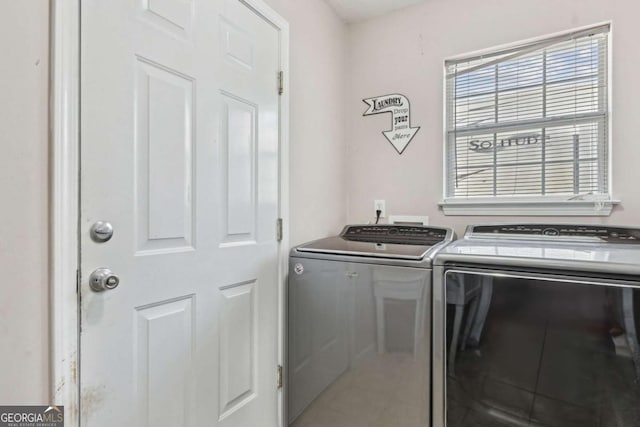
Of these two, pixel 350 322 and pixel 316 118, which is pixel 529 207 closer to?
pixel 350 322

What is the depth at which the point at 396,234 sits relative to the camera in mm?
1967

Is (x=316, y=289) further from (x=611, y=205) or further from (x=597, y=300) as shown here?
(x=611, y=205)

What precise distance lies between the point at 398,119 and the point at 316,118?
0.59 m

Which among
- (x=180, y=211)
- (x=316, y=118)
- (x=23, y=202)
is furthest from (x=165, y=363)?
(x=316, y=118)

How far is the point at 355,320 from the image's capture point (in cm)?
147

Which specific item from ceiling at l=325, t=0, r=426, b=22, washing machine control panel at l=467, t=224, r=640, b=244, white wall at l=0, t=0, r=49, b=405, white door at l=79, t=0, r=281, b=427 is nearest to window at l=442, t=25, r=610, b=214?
washing machine control panel at l=467, t=224, r=640, b=244

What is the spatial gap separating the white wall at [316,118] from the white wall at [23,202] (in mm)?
1102

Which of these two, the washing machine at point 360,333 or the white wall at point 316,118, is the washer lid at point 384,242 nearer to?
the washing machine at point 360,333

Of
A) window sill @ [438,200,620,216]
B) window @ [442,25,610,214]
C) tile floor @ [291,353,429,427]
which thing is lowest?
tile floor @ [291,353,429,427]

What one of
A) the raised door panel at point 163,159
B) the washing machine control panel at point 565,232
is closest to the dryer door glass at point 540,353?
the washing machine control panel at point 565,232

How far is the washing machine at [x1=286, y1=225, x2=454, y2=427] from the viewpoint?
1350 millimetres

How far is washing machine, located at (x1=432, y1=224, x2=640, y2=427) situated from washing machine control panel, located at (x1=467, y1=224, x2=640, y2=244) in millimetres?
133

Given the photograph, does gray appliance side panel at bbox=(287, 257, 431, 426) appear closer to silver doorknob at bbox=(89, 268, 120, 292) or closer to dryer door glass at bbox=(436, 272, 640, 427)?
dryer door glass at bbox=(436, 272, 640, 427)

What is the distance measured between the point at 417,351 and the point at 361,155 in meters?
1.42
